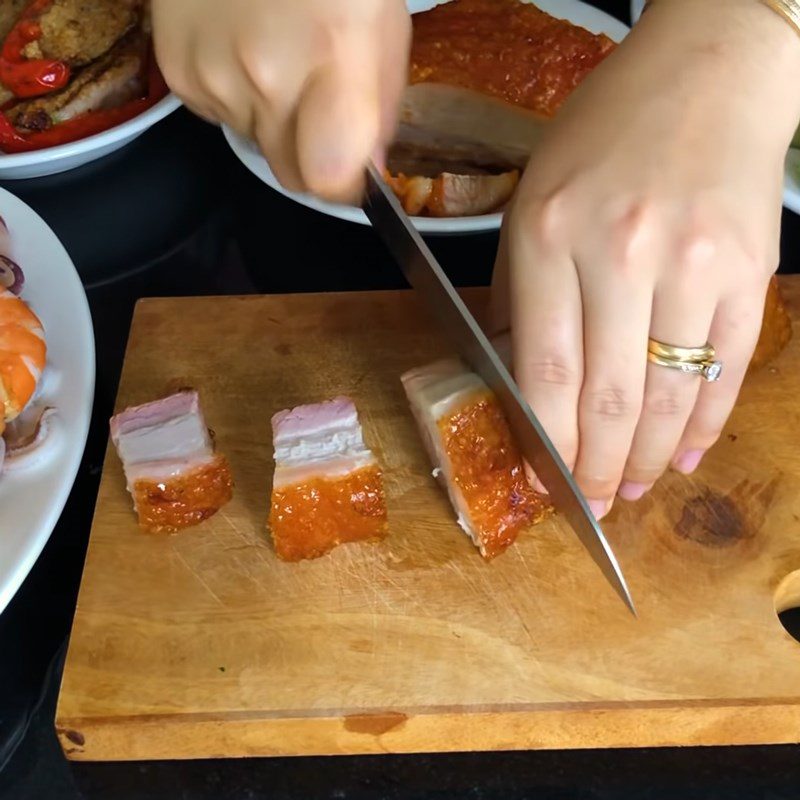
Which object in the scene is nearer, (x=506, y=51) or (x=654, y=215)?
(x=654, y=215)

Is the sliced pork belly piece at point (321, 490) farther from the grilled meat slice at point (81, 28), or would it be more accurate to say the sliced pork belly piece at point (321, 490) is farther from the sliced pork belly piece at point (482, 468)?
the grilled meat slice at point (81, 28)

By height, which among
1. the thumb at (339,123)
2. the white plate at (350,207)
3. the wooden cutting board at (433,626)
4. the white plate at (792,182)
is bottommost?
the wooden cutting board at (433,626)

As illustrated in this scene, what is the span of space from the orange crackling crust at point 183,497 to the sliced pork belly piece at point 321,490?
8cm

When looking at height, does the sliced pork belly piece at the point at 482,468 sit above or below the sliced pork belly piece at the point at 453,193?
below

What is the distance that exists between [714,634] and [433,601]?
12.7 inches

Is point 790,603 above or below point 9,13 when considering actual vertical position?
below

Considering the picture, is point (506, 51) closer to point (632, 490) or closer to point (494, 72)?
point (494, 72)

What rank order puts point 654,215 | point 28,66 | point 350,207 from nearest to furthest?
point 654,215 < point 350,207 < point 28,66

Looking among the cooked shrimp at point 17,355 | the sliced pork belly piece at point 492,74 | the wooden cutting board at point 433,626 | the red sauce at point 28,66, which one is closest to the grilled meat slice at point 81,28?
the red sauce at point 28,66

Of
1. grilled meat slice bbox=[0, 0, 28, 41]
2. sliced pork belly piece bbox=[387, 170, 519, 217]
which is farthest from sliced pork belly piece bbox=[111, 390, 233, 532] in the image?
grilled meat slice bbox=[0, 0, 28, 41]

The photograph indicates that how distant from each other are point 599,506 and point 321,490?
34 centimetres

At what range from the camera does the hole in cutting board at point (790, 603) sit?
116 centimetres

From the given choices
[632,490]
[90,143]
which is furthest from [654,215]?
[90,143]

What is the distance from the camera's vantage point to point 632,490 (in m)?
1.19
